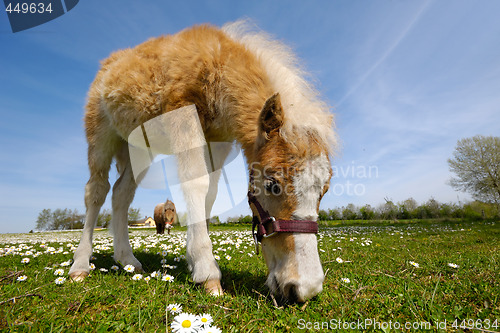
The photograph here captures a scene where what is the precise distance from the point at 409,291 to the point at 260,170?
6.74 feet

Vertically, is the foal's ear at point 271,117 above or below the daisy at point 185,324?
above

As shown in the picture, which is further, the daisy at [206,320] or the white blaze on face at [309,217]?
the white blaze on face at [309,217]

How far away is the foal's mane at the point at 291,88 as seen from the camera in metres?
3.07

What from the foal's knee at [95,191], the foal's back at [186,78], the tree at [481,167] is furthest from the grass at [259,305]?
the tree at [481,167]

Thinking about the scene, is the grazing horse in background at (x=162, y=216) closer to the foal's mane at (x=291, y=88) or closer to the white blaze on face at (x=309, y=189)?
the foal's mane at (x=291, y=88)

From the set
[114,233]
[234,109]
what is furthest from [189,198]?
[114,233]

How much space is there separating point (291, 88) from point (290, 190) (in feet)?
5.04

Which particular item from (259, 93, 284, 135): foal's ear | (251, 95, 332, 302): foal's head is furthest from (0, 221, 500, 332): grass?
(259, 93, 284, 135): foal's ear

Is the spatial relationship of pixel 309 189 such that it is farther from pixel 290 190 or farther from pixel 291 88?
pixel 291 88

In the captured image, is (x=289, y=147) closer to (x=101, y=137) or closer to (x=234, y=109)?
(x=234, y=109)

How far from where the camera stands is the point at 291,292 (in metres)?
2.61

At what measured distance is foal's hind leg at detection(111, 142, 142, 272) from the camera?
4703 millimetres

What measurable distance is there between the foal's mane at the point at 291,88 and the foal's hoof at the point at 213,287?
1817 millimetres

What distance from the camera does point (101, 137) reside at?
197 inches
